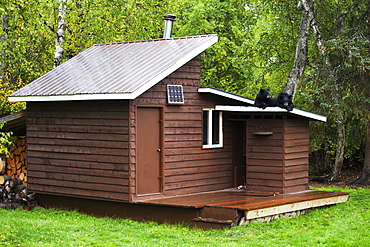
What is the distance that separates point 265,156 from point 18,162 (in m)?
6.61

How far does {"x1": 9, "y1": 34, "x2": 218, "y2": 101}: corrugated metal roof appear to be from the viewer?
488 inches

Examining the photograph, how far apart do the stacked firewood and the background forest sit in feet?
6.61

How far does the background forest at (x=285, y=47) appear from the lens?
17375 millimetres

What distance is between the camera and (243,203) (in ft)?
38.9

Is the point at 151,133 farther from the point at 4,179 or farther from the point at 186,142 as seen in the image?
the point at 4,179

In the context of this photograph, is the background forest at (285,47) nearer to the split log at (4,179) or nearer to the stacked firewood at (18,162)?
the stacked firewood at (18,162)

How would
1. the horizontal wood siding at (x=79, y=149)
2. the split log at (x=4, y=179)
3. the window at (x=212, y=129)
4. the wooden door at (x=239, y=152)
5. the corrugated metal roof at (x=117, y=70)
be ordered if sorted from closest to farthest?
1. the corrugated metal roof at (x=117, y=70)
2. the horizontal wood siding at (x=79, y=149)
3. the window at (x=212, y=129)
4. the wooden door at (x=239, y=152)
5. the split log at (x=4, y=179)

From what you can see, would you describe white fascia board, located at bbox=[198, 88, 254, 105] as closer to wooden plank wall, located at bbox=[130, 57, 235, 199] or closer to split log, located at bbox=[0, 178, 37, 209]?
wooden plank wall, located at bbox=[130, 57, 235, 199]

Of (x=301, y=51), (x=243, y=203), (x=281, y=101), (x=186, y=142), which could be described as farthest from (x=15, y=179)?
(x=301, y=51)

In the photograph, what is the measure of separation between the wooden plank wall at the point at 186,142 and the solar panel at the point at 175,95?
10cm

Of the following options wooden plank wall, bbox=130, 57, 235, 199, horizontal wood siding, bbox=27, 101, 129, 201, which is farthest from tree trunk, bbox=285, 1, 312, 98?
horizontal wood siding, bbox=27, 101, 129, 201

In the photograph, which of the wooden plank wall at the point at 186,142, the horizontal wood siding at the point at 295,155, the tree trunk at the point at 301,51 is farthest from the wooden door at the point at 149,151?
the tree trunk at the point at 301,51

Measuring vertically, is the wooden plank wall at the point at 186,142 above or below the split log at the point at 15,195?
above

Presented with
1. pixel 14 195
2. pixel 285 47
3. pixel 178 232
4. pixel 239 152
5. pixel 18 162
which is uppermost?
pixel 285 47
